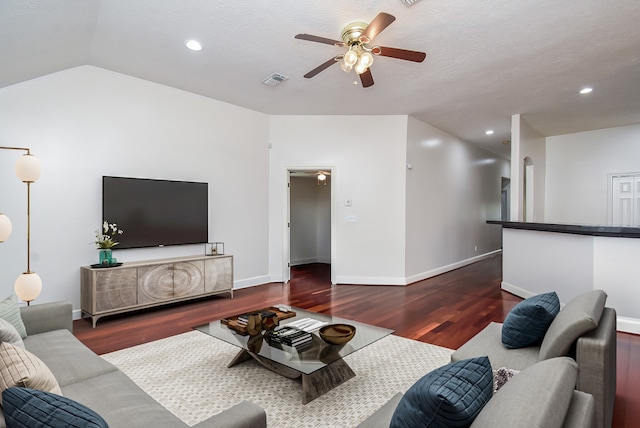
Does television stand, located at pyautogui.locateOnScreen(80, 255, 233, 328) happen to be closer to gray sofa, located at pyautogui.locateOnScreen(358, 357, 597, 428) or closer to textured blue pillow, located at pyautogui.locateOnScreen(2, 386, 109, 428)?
textured blue pillow, located at pyautogui.locateOnScreen(2, 386, 109, 428)

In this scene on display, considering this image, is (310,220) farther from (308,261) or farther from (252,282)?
(252,282)

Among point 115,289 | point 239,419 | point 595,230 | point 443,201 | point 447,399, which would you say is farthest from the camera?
Answer: point 443,201

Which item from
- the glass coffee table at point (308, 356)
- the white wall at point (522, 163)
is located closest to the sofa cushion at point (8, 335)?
the glass coffee table at point (308, 356)

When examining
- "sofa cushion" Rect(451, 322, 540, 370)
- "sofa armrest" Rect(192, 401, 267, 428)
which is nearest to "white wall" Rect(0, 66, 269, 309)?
"sofa armrest" Rect(192, 401, 267, 428)

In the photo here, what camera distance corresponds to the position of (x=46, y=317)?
7.93ft

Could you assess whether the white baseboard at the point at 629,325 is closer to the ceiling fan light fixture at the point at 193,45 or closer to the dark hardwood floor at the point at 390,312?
the dark hardwood floor at the point at 390,312

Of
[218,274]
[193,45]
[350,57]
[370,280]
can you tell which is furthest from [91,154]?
[370,280]

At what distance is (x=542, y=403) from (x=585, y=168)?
815 cm

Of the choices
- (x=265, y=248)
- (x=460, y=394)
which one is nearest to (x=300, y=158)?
(x=265, y=248)

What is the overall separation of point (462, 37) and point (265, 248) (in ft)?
14.0

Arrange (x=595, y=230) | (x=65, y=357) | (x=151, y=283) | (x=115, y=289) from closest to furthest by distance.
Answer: (x=65, y=357), (x=595, y=230), (x=115, y=289), (x=151, y=283)

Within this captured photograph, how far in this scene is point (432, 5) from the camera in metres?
2.74

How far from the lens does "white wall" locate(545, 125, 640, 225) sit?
6.75 meters

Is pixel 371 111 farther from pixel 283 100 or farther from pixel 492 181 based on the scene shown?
pixel 492 181
